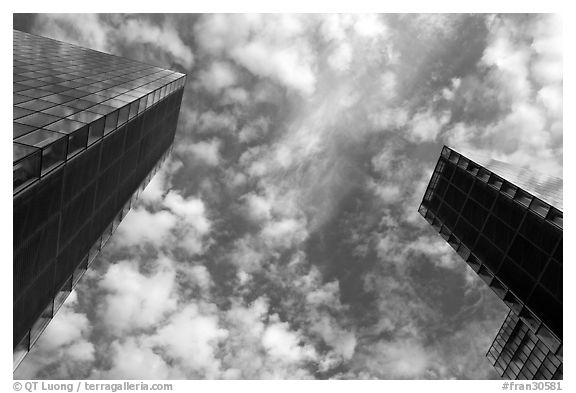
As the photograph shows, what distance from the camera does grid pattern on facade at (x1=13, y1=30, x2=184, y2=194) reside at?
1956 cm

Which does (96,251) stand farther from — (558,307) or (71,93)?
(558,307)

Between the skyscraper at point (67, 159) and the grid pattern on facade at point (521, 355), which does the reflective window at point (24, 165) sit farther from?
the grid pattern on facade at point (521, 355)

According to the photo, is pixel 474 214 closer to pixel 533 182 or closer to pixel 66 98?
pixel 533 182

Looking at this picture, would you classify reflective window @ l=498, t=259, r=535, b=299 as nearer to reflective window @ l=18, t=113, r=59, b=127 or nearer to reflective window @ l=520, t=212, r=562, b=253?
reflective window @ l=520, t=212, r=562, b=253

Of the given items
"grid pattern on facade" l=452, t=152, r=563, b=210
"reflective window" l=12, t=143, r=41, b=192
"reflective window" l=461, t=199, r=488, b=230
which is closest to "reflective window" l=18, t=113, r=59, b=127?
"reflective window" l=12, t=143, r=41, b=192

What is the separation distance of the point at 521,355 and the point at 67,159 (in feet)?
Answer: 179

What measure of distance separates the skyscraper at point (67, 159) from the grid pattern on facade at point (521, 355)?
149 feet

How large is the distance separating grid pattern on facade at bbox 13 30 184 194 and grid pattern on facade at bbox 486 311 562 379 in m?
46.3

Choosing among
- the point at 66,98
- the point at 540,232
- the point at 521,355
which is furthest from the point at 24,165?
the point at 521,355

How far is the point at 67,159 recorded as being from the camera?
22.3 meters

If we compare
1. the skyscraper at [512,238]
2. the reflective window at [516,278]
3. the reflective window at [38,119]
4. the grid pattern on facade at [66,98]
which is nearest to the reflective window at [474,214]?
the skyscraper at [512,238]

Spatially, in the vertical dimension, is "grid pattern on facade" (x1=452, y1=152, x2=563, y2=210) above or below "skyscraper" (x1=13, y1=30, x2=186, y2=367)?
above

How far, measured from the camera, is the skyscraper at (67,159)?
20078mm
